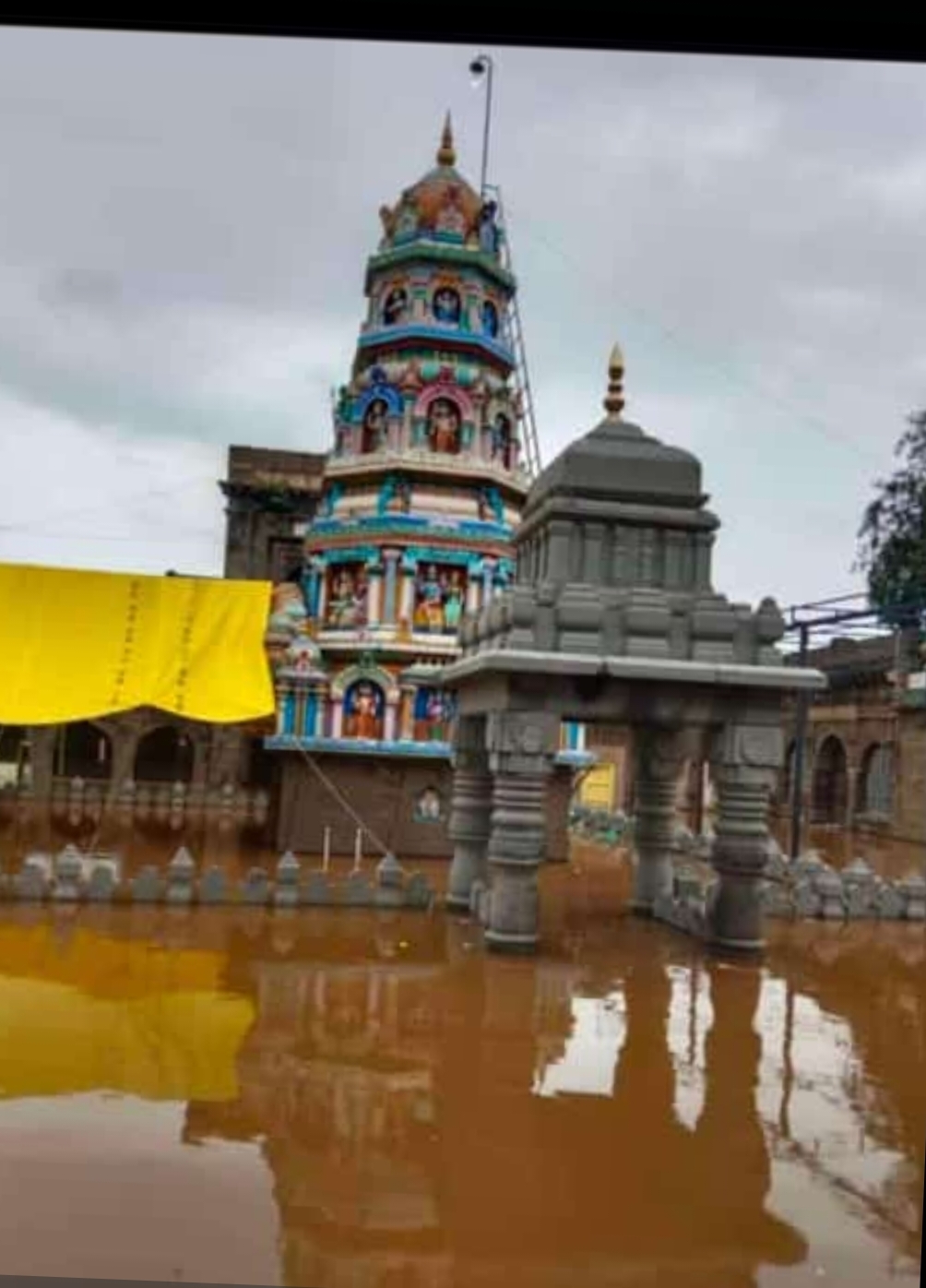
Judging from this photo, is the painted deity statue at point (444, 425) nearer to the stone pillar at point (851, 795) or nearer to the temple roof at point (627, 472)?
the temple roof at point (627, 472)

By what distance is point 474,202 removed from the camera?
24.5 metres

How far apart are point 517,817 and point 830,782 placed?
1162 inches

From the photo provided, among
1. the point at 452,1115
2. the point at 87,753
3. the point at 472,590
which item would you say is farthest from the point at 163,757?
the point at 452,1115

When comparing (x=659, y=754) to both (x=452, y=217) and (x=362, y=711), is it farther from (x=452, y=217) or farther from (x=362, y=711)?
(x=452, y=217)

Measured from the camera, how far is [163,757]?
3341 cm

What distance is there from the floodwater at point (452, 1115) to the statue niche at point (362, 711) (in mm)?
10062

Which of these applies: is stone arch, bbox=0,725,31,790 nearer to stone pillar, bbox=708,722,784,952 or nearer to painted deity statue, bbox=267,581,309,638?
painted deity statue, bbox=267,581,309,638

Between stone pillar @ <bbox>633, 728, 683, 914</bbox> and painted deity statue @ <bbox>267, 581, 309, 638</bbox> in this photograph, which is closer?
stone pillar @ <bbox>633, 728, 683, 914</bbox>

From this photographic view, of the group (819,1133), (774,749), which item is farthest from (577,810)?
(819,1133)

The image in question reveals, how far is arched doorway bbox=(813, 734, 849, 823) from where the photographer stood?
120 ft

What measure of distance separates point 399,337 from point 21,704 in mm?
11029

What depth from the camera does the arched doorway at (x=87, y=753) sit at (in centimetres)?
3203

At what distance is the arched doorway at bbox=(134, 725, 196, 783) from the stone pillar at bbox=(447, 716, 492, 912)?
20042mm

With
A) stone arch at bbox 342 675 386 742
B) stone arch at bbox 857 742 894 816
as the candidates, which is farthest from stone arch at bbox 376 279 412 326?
stone arch at bbox 857 742 894 816
